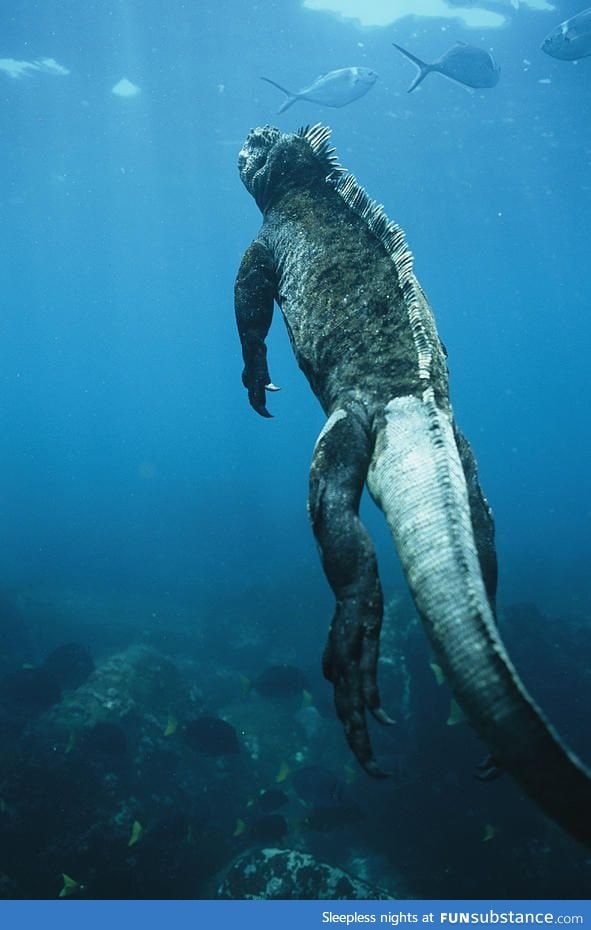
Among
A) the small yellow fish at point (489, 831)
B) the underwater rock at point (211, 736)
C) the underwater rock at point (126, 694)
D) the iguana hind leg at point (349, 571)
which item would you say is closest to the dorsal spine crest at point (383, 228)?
the iguana hind leg at point (349, 571)

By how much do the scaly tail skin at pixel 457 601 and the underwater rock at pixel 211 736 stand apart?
697 cm

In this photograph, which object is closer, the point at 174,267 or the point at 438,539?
the point at 438,539

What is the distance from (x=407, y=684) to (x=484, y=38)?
796 inches

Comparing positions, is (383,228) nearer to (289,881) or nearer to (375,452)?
(375,452)

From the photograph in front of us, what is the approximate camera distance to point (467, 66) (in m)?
12.8

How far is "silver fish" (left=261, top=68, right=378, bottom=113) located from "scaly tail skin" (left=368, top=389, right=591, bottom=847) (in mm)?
13537

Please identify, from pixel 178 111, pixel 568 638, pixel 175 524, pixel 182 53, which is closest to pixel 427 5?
pixel 182 53

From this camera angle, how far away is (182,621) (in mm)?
20859

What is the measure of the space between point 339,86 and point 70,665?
14.7 meters

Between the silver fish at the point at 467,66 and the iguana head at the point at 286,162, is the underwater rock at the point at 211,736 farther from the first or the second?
the silver fish at the point at 467,66

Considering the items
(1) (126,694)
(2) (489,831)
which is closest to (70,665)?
(1) (126,694)

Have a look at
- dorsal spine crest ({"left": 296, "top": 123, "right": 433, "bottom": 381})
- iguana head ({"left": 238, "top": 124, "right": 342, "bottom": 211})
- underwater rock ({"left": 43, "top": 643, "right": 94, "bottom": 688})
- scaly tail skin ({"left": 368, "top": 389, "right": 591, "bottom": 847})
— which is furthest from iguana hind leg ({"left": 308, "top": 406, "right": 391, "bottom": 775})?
underwater rock ({"left": 43, "top": 643, "right": 94, "bottom": 688})

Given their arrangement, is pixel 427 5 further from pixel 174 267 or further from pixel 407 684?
pixel 174 267

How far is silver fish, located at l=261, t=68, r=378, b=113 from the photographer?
13.1 meters
